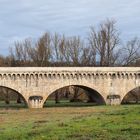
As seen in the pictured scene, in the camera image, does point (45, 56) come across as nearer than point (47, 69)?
No

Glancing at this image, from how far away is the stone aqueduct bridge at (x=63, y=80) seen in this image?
161ft

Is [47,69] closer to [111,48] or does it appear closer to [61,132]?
[111,48]

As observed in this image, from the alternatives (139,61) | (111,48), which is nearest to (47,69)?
(111,48)

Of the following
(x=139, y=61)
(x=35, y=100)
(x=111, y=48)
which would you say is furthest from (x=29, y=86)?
(x=139, y=61)

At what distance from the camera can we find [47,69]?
4956cm

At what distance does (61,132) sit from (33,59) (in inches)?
2387

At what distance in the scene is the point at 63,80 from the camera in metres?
50.6

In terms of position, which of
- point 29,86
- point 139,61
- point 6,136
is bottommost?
point 6,136

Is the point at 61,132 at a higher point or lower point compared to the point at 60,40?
lower

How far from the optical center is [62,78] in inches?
1993

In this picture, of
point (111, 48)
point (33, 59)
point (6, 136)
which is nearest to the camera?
point (6, 136)

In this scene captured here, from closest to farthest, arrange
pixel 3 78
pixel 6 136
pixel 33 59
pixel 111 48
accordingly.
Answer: pixel 6 136, pixel 3 78, pixel 111 48, pixel 33 59

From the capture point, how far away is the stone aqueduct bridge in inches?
1932

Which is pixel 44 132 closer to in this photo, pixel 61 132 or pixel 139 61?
pixel 61 132
